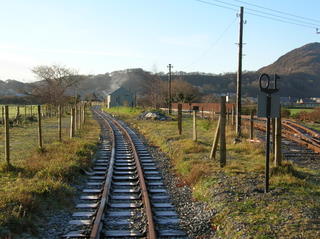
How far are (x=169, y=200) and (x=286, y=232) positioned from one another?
3133 mm

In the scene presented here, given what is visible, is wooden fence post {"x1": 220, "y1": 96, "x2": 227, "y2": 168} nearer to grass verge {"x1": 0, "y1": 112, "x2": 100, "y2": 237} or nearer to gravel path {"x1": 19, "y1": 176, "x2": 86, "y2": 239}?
grass verge {"x1": 0, "y1": 112, "x2": 100, "y2": 237}

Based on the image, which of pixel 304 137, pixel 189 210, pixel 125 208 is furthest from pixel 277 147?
pixel 304 137

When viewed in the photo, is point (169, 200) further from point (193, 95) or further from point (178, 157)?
point (193, 95)

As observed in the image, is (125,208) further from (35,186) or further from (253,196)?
(253,196)

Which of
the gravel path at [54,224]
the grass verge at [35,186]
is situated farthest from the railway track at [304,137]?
the gravel path at [54,224]

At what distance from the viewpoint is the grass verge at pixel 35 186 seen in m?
6.06

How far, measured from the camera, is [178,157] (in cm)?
1300

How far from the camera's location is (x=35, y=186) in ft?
26.4

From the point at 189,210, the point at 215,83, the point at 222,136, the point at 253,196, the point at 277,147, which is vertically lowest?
the point at 189,210

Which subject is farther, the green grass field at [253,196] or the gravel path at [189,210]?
the gravel path at [189,210]

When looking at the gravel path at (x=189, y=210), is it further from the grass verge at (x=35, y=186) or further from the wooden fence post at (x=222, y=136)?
the grass verge at (x=35, y=186)

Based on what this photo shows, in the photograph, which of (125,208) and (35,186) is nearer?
(125,208)

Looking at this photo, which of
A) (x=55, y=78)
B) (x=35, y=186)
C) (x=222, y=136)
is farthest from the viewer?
(x=55, y=78)

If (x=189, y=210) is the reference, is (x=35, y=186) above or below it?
above
